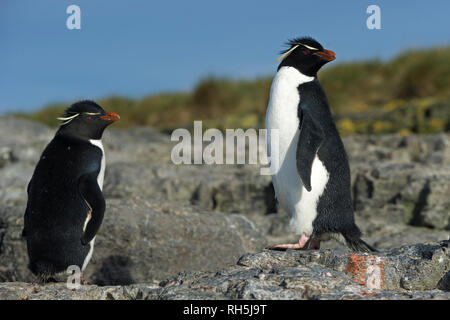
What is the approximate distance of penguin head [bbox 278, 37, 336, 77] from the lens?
17.6 feet

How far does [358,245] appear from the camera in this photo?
16.6 ft

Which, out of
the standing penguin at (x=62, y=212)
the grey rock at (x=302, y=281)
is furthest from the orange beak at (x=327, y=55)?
the standing penguin at (x=62, y=212)

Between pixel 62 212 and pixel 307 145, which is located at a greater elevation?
pixel 307 145

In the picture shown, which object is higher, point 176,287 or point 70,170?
point 70,170

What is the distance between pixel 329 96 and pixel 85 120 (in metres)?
15.7

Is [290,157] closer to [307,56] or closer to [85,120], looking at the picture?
[307,56]

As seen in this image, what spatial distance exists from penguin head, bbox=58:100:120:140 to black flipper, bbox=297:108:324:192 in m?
1.65

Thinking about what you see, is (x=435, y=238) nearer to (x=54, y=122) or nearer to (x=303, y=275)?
(x=303, y=275)

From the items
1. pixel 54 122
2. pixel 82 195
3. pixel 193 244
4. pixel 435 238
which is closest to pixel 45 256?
pixel 82 195

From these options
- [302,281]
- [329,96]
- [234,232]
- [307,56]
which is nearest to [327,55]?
[307,56]

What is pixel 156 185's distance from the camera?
826cm

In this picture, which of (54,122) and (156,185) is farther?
(54,122)

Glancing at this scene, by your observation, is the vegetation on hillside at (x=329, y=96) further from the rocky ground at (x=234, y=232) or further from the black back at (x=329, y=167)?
the black back at (x=329, y=167)
